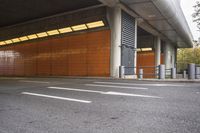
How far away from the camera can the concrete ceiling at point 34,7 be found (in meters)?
17.0

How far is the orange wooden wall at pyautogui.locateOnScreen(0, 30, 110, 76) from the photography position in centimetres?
1783

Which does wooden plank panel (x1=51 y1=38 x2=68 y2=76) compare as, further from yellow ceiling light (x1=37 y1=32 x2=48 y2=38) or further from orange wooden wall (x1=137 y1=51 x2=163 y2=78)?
orange wooden wall (x1=137 y1=51 x2=163 y2=78)

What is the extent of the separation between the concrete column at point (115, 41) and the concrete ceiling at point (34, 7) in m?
1.47

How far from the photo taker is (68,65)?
20.2m

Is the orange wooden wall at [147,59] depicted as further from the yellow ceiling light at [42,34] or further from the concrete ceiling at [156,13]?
the yellow ceiling light at [42,34]

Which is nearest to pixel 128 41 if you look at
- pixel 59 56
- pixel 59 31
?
pixel 59 31

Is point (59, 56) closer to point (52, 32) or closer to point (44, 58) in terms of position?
point (44, 58)

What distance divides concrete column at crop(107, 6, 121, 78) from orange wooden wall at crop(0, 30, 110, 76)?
594 millimetres

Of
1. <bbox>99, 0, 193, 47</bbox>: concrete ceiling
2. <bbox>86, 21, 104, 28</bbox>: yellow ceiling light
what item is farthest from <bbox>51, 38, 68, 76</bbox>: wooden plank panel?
<bbox>99, 0, 193, 47</bbox>: concrete ceiling

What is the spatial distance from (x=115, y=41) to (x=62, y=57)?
19.9 feet

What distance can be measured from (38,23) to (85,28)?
19.0 feet

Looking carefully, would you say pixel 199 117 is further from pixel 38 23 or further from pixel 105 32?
pixel 38 23

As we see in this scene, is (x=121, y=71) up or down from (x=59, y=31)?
down

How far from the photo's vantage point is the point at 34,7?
18.4 m
